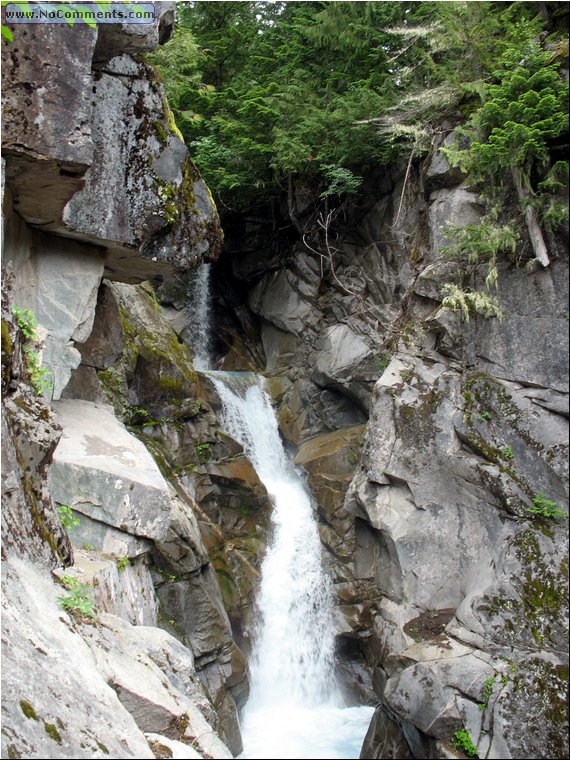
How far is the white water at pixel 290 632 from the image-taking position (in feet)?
31.0

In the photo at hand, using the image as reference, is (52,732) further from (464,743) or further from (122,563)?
(464,743)

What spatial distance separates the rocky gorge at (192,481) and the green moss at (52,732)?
0.06 feet

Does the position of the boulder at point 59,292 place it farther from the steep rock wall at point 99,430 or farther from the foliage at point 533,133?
the foliage at point 533,133

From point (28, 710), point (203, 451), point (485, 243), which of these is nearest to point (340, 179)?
point (485, 243)

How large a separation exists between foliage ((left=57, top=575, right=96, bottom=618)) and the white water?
4341 mm

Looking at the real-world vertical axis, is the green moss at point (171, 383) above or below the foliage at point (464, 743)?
above

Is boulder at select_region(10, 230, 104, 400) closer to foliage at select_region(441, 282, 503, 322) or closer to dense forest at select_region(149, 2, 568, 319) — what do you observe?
foliage at select_region(441, 282, 503, 322)

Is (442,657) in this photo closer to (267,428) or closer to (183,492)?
(183,492)

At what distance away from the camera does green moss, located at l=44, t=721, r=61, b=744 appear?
334cm

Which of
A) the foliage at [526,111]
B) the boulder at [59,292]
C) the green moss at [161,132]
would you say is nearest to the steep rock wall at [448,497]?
the foliage at [526,111]

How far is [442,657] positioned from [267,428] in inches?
304

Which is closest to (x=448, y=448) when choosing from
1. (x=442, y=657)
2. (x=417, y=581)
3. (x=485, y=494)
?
(x=485, y=494)

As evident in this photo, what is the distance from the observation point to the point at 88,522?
7.54m

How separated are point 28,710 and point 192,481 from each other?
823 cm
